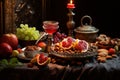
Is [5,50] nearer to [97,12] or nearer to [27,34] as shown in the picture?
[27,34]

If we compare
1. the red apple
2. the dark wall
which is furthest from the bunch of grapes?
the dark wall

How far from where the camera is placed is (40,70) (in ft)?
6.93

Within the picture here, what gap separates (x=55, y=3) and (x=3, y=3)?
38.5 inches

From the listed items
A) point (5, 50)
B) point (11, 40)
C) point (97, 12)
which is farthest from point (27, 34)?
point (97, 12)

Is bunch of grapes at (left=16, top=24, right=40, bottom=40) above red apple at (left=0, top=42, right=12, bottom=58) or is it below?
above

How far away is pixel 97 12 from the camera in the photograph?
12.3 feet

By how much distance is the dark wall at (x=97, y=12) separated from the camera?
3721 millimetres

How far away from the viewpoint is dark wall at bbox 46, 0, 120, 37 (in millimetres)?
3721

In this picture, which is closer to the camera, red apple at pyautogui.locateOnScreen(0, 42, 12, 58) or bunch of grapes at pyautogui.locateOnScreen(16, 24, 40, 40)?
red apple at pyautogui.locateOnScreen(0, 42, 12, 58)

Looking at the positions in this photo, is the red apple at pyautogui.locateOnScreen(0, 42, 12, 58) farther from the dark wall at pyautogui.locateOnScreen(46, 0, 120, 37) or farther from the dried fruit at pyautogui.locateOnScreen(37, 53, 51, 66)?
the dark wall at pyautogui.locateOnScreen(46, 0, 120, 37)

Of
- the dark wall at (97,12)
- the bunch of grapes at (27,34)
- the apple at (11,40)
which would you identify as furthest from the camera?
the dark wall at (97,12)

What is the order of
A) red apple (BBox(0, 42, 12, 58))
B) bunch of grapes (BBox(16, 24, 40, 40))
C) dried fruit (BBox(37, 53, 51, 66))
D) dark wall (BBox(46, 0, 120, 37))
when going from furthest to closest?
dark wall (BBox(46, 0, 120, 37))
bunch of grapes (BBox(16, 24, 40, 40))
red apple (BBox(0, 42, 12, 58))
dried fruit (BBox(37, 53, 51, 66))

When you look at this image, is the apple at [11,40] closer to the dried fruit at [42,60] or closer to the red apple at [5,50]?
the red apple at [5,50]

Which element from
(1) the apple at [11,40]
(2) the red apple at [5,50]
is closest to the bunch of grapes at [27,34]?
(1) the apple at [11,40]
